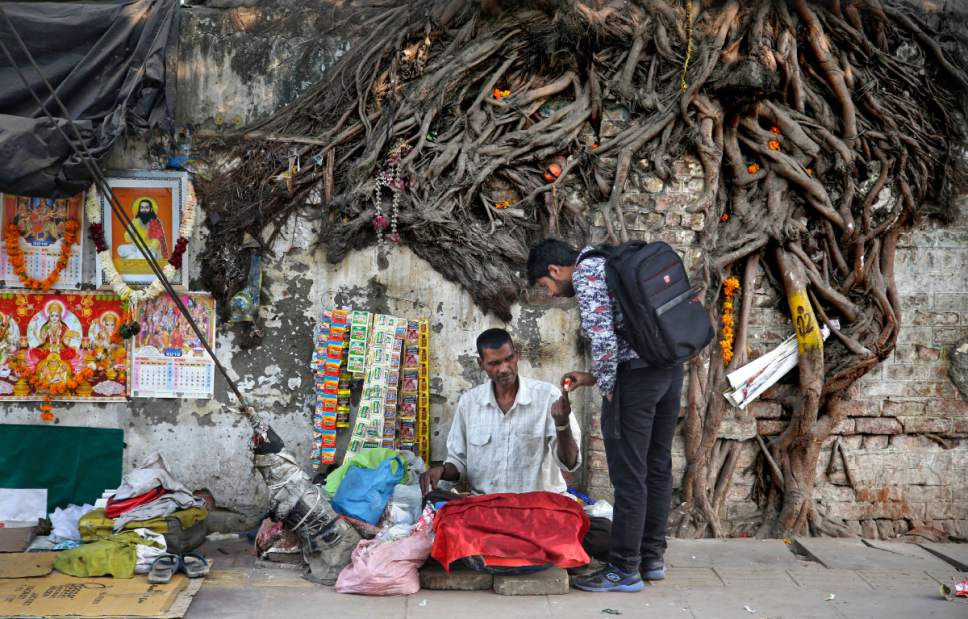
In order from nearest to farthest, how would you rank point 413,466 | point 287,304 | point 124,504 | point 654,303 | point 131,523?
point 654,303, point 131,523, point 124,504, point 413,466, point 287,304

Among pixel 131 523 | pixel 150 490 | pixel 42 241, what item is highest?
pixel 42 241

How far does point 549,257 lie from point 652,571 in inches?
66.3

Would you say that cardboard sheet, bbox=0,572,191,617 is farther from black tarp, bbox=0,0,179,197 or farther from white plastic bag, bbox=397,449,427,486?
black tarp, bbox=0,0,179,197

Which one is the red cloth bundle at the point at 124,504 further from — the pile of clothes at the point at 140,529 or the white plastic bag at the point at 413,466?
the white plastic bag at the point at 413,466

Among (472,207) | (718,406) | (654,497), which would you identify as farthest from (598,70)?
(654,497)

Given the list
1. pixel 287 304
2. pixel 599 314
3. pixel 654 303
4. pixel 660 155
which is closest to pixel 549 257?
pixel 599 314

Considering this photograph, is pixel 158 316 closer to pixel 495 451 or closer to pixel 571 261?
pixel 495 451

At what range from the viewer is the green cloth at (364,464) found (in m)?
5.27

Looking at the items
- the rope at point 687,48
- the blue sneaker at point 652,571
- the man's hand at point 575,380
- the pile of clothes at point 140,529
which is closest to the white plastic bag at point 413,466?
the pile of clothes at point 140,529

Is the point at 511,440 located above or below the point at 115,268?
below

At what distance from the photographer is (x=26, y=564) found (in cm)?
469

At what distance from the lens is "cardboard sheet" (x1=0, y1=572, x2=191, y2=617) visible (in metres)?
4.09

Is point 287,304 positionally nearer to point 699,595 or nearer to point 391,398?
point 391,398

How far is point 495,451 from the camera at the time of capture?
16.6 feet
